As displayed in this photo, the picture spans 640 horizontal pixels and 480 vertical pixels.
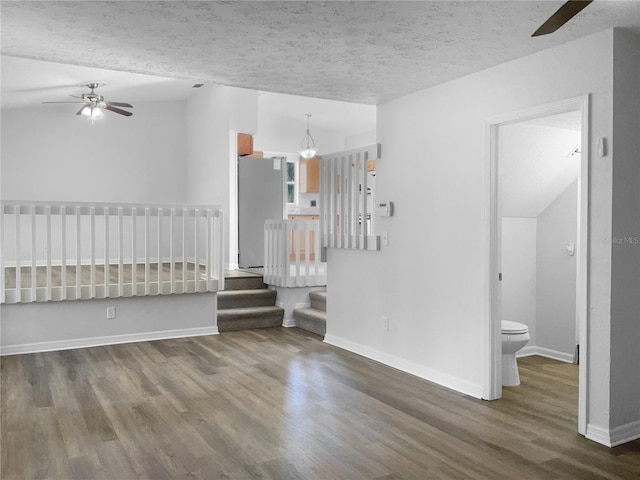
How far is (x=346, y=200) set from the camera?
5477 mm

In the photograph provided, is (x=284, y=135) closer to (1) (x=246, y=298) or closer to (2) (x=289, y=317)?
(1) (x=246, y=298)

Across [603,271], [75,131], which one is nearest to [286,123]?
[75,131]

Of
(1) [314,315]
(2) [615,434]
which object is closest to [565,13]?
(2) [615,434]

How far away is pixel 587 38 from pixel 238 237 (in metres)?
6.41

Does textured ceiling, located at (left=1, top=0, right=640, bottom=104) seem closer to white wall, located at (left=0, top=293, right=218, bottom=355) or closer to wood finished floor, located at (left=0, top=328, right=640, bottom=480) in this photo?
wood finished floor, located at (left=0, top=328, right=640, bottom=480)

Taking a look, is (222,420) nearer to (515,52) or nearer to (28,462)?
(28,462)

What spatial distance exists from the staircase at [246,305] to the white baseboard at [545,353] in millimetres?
2924

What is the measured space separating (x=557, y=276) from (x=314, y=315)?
268 cm

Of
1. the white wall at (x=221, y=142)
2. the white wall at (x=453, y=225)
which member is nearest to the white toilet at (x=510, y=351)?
the white wall at (x=453, y=225)

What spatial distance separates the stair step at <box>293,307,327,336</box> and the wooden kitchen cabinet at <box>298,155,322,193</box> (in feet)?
15.0

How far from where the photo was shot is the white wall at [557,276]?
4898mm

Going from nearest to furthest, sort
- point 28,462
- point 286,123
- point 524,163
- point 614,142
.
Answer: point 28,462 → point 614,142 → point 524,163 → point 286,123

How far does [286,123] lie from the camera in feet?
35.8

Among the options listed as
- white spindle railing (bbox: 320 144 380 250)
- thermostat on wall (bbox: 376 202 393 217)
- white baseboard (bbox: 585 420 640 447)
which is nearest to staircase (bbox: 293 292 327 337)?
white spindle railing (bbox: 320 144 380 250)
